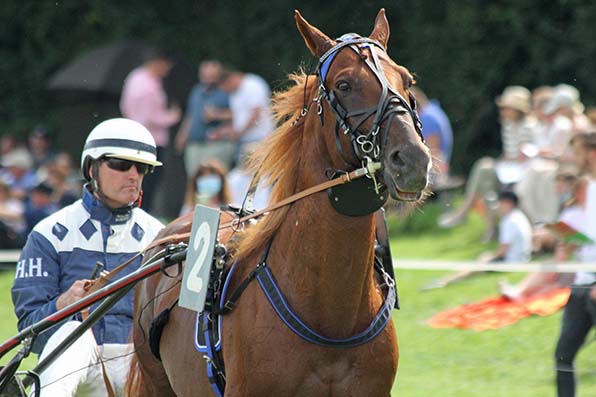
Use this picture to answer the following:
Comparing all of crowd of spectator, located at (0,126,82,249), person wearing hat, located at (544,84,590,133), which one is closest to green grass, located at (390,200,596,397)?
person wearing hat, located at (544,84,590,133)

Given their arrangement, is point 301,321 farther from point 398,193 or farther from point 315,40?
point 315,40

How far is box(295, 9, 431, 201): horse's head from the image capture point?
4.10 metres

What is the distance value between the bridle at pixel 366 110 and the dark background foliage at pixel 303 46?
26.0ft

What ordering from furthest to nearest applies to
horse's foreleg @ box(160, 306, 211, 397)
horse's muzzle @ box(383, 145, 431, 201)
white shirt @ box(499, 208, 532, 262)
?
white shirt @ box(499, 208, 532, 262), horse's foreleg @ box(160, 306, 211, 397), horse's muzzle @ box(383, 145, 431, 201)

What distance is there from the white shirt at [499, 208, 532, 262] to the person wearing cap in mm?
5323

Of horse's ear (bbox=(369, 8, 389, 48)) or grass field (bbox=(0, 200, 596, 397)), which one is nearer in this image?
horse's ear (bbox=(369, 8, 389, 48))

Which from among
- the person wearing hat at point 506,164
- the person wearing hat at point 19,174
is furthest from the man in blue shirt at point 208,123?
the person wearing hat at point 506,164

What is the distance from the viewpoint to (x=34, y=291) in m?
5.60

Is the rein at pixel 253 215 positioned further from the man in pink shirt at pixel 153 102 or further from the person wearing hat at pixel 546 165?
the man in pink shirt at pixel 153 102

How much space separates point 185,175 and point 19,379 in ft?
36.4

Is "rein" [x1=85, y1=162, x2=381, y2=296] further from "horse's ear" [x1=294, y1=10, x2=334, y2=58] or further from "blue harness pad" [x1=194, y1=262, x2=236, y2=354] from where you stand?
"horse's ear" [x1=294, y1=10, x2=334, y2=58]

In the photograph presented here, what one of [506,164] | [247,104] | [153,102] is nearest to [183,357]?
[506,164]

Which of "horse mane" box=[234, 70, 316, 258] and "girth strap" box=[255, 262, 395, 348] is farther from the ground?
"horse mane" box=[234, 70, 316, 258]

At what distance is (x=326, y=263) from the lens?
176 inches
